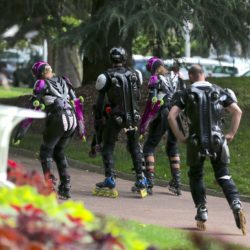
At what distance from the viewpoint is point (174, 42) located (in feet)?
65.9

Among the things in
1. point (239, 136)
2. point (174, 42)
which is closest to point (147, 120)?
point (239, 136)

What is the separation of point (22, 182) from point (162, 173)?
9.58 m

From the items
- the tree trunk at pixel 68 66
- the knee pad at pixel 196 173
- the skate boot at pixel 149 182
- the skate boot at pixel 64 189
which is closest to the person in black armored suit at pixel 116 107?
the skate boot at pixel 149 182

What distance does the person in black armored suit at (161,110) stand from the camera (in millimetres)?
11672

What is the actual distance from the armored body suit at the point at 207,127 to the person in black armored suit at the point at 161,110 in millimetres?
2508

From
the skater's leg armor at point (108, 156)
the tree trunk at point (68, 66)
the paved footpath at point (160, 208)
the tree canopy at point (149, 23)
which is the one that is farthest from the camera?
the tree trunk at point (68, 66)

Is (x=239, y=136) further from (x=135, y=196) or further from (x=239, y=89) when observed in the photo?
(x=135, y=196)

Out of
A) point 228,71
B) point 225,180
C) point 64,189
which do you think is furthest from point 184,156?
point 228,71

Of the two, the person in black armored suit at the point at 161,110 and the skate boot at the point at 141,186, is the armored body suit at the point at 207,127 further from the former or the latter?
the skate boot at the point at 141,186

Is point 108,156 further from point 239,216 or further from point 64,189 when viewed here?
point 239,216

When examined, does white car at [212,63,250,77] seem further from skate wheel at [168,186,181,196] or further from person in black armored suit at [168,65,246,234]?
person in black armored suit at [168,65,246,234]

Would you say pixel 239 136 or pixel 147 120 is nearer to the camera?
pixel 147 120

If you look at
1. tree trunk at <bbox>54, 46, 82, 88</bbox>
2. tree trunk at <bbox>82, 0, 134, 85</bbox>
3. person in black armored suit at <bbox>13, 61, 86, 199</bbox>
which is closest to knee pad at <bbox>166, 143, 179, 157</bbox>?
person in black armored suit at <bbox>13, 61, 86, 199</bbox>

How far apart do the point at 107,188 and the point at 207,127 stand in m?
3.04
